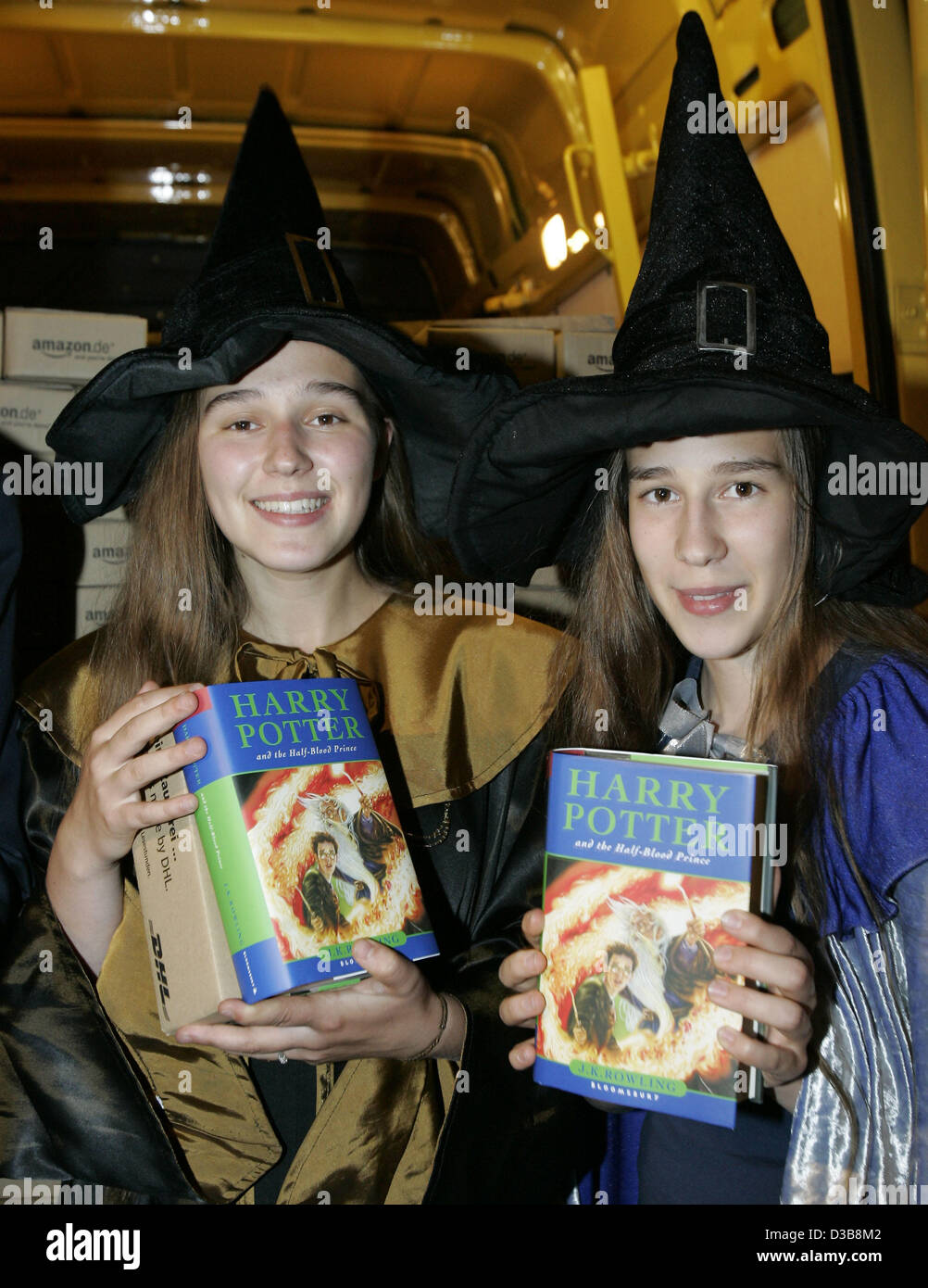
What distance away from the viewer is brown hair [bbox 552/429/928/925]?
4.30 ft

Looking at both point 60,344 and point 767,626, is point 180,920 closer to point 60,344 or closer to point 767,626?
point 767,626

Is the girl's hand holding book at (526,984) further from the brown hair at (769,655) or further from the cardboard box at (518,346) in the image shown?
the cardboard box at (518,346)

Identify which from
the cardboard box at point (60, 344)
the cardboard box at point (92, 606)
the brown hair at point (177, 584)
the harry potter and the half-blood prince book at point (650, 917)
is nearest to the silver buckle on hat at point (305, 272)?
the brown hair at point (177, 584)

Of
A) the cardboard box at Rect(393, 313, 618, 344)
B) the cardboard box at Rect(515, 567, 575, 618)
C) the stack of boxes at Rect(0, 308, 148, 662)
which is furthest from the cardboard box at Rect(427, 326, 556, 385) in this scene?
the stack of boxes at Rect(0, 308, 148, 662)

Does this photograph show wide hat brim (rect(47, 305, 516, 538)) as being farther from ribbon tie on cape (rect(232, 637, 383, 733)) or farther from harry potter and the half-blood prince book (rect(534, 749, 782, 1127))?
harry potter and the half-blood prince book (rect(534, 749, 782, 1127))

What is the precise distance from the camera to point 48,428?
6.41 ft

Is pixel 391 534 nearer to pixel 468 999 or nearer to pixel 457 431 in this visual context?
pixel 457 431

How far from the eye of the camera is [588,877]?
1162 mm

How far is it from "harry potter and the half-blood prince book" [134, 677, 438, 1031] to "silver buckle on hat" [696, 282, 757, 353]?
57cm

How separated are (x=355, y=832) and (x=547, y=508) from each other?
64 cm

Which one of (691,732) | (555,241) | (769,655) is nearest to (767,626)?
(769,655)

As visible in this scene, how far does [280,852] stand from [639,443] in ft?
2.14

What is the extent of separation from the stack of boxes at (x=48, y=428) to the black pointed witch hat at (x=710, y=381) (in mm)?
737

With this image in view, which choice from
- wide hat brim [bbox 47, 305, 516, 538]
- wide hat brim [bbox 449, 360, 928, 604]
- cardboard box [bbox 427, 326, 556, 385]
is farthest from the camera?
cardboard box [bbox 427, 326, 556, 385]
